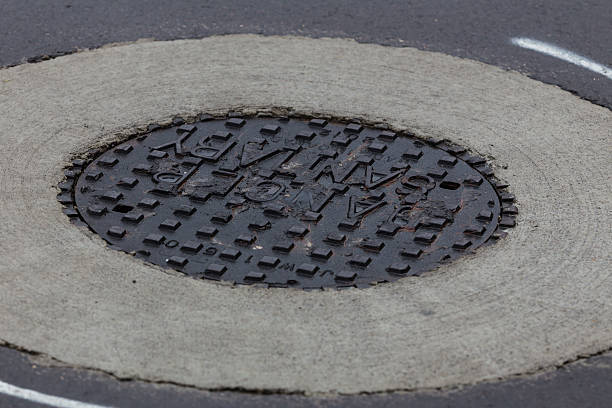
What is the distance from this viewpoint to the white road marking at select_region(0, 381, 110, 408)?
4.27 m

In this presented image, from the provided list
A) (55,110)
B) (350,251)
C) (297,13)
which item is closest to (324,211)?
(350,251)

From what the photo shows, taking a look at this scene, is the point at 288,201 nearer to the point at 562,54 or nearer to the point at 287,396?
the point at 287,396

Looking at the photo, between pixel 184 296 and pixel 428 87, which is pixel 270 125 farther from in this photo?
pixel 184 296

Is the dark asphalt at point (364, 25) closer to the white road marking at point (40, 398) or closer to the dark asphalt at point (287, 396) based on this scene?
the dark asphalt at point (287, 396)

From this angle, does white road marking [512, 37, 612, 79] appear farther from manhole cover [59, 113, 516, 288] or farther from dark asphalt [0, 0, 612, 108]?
manhole cover [59, 113, 516, 288]

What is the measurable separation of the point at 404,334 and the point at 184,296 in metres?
1.04

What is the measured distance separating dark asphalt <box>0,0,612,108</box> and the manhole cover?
4.65 ft

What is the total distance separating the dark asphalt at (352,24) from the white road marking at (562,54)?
2.5 inches

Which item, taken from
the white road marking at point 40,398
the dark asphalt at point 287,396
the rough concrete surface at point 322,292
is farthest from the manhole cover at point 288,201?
the white road marking at point 40,398

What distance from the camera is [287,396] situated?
4320mm

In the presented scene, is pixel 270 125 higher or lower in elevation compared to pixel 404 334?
higher

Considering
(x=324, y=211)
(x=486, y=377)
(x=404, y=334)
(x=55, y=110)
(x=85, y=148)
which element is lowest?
(x=486, y=377)

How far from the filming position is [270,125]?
6422mm

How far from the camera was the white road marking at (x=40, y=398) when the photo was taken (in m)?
4.27
